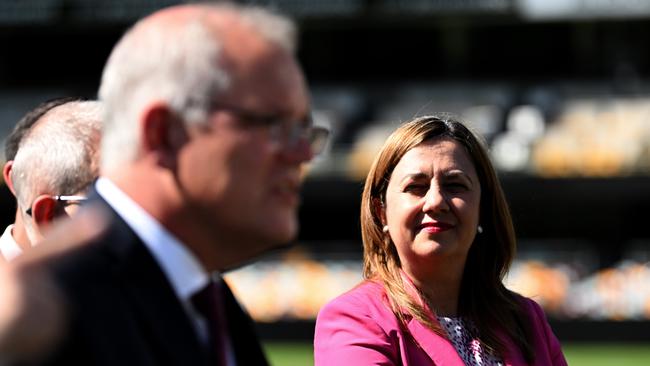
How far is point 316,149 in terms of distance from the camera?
1916 millimetres

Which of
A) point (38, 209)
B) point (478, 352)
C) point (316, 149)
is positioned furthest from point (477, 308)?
point (316, 149)

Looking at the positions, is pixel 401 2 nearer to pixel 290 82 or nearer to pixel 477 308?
pixel 477 308

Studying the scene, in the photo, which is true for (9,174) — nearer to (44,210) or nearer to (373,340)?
(44,210)

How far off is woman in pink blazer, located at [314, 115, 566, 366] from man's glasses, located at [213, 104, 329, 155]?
1.19m

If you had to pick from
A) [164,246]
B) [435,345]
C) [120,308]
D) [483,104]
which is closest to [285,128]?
[164,246]

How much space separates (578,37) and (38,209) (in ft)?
60.8

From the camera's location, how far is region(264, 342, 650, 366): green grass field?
46.0ft

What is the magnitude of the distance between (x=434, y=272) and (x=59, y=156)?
1014 millimetres

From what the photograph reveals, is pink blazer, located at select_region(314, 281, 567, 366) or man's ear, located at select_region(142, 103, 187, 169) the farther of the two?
pink blazer, located at select_region(314, 281, 567, 366)

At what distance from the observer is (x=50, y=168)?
283cm

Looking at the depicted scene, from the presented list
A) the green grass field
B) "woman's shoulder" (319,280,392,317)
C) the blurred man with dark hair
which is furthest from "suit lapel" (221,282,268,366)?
the green grass field

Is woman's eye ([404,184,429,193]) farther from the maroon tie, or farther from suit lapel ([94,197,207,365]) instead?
suit lapel ([94,197,207,365])

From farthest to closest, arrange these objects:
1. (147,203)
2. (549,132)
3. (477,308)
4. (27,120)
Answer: (549,132) → (477,308) → (27,120) → (147,203)

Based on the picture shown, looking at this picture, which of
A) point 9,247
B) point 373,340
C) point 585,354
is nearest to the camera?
point 9,247
